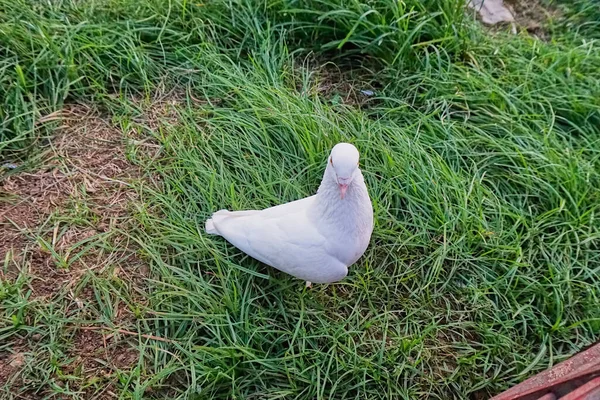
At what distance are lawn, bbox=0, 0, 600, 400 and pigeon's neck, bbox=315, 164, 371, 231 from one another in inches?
17.6

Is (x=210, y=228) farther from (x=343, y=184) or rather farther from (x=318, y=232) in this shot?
(x=343, y=184)

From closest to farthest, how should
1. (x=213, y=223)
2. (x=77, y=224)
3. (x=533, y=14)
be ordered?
1. (x=213, y=223)
2. (x=77, y=224)
3. (x=533, y=14)

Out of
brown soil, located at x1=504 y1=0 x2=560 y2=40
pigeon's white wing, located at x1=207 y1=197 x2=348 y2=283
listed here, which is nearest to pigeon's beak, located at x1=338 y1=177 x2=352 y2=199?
pigeon's white wing, located at x1=207 y1=197 x2=348 y2=283

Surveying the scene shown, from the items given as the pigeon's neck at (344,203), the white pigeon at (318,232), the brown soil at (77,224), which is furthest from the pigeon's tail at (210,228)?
the pigeon's neck at (344,203)

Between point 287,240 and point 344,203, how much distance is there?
0.89 feet

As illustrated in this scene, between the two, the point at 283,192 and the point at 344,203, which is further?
the point at 283,192

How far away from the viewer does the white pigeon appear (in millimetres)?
1972

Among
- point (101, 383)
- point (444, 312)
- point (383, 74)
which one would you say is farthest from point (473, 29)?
point (101, 383)

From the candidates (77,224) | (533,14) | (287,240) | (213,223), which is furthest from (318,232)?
(533,14)

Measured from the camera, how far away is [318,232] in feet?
6.68

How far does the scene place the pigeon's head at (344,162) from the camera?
180cm

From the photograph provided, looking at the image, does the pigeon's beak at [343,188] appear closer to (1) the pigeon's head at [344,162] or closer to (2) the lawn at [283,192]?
(1) the pigeon's head at [344,162]

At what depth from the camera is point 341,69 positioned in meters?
3.07

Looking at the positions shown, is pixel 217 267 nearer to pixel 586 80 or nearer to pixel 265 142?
pixel 265 142
